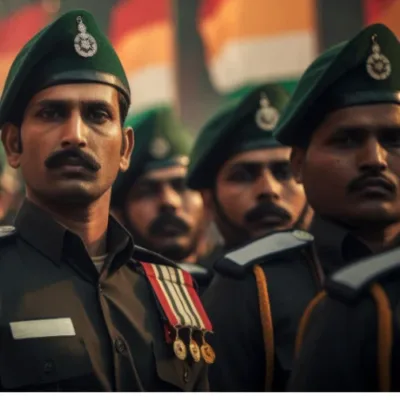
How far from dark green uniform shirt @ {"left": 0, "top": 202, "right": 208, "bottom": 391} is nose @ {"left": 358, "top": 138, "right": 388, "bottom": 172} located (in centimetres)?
95

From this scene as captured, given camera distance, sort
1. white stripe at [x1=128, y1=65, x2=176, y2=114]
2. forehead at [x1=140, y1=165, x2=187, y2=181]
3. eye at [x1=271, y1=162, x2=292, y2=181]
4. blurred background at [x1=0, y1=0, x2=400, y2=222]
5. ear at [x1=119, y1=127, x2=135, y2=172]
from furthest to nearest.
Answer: white stripe at [x1=128, y1=65, x2=176, y2=114] → blurred background at [x1=0, y1=0, x2=400, y2=222] → forehead at [x1=140, y1=165, x2=187, y2=181] → eye at [x1=271, y1=162, x2=292, y2=181] → ear at [x1=119, y1=127, x2=135, y2=172]

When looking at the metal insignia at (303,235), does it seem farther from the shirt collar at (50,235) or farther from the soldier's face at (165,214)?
the soldier's face at (165,214)

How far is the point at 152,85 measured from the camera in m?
12.1

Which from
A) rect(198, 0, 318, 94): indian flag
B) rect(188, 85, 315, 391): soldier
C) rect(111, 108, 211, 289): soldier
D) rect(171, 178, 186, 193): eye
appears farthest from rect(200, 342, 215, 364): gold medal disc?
rect(198, 0, 318, 94): indian flag

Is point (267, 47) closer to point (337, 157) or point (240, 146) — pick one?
point (240, 146)

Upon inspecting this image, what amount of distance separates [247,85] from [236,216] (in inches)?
210

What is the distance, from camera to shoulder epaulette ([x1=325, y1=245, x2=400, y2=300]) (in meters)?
2.90

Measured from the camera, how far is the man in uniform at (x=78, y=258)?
3268 mm

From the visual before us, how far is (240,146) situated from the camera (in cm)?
584

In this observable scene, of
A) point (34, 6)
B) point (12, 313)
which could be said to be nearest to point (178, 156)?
point (12, 313)

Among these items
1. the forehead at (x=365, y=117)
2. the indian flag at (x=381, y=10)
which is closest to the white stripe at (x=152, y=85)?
the indian flag at (x=381, y=10)

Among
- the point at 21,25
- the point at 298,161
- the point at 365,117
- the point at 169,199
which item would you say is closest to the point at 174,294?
the point at 298,161

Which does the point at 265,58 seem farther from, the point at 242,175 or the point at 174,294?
the point at 174,294

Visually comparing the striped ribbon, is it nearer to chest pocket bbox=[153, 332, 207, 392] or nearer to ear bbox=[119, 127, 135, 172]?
chest pocket bbox=[153, 332, 207, 392]
